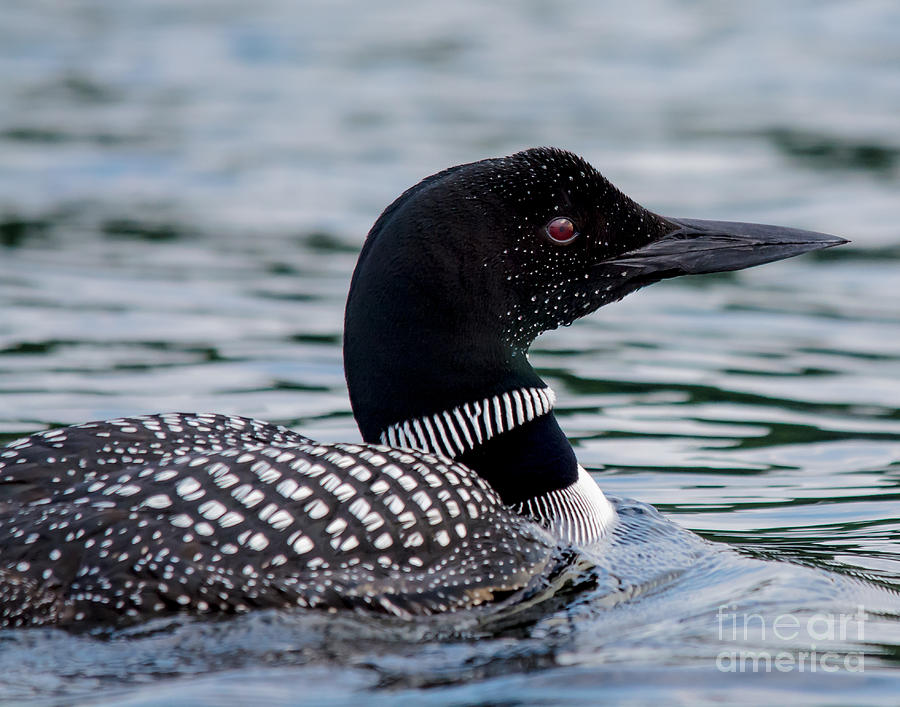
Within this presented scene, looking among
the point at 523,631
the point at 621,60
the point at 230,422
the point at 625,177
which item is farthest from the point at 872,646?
the point at 621,60

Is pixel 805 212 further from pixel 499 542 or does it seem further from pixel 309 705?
pixel 309 705

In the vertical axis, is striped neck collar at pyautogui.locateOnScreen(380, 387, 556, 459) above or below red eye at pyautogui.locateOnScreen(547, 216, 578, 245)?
below

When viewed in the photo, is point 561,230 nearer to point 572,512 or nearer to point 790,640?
point 572,512

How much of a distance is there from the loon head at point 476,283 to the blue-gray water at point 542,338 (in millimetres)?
680

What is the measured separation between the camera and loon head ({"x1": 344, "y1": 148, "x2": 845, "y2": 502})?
450 cm

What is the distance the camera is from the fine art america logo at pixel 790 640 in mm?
3781

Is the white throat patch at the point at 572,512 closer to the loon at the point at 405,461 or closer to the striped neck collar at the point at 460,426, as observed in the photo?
the loon at the point at 405,461

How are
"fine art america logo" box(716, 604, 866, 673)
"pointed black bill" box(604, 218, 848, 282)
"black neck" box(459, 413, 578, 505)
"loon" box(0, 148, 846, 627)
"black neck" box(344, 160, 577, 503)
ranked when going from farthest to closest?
"pointed black bill" box(604, 218, 848, 282) → "black neck" box(459, 413, 578, 505) → "black neck" box(344, 160, 577, 503) → "loon" box(0, 148, 846, 627) → "fine art america logo" box(716, 604, 866, 673)

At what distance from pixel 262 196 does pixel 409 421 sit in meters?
6.17

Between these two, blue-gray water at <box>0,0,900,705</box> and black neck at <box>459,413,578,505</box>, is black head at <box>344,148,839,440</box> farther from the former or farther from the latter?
blue-gray water at <box>0,0,900,705</box>

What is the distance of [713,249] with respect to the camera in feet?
16.3

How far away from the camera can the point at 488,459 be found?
4633mm

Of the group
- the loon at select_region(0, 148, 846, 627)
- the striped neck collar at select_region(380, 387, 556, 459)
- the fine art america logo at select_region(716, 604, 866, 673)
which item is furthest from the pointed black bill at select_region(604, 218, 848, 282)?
the fine art america logo at select_region(716, 604, 866, 673)

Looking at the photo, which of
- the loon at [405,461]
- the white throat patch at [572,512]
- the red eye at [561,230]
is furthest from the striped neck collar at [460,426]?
the red eye at [561,230]
